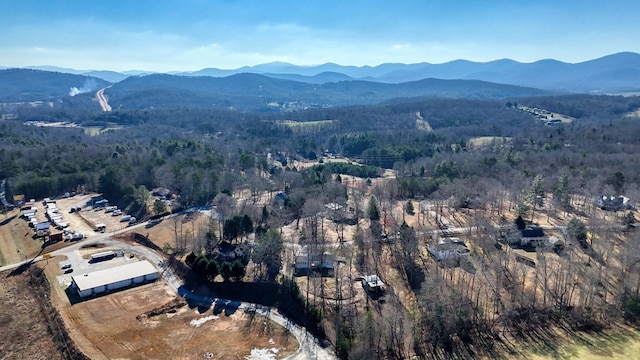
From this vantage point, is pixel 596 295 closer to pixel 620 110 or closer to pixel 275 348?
pixel 275 348

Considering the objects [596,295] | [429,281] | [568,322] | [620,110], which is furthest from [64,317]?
[620,110]

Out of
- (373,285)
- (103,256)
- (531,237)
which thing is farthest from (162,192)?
(531,237)

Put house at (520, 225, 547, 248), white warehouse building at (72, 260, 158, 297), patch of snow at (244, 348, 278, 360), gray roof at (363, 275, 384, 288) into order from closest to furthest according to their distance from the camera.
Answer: patch of snow at (244, 348, 278, 360), white warehouse building at (72, 260, 158, 297), gray roof at (363, 275, 384, 288), house at (520, 225, 547, 248)

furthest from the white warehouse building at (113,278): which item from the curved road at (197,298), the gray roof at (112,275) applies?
the curved road at (197,298)

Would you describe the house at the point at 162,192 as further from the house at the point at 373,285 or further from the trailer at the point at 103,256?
the house at the point at 373,285

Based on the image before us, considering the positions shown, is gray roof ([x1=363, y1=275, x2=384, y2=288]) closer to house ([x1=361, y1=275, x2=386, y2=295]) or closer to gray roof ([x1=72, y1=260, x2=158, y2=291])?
house ([x1=361, y1=275, x2=386, y2=295])

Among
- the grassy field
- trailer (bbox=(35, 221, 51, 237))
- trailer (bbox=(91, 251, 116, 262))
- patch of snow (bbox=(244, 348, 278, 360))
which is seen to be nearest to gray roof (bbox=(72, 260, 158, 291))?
trailer (bbox=(91, 251, 116, 262))

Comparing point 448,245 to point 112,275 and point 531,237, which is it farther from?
point 112,275
